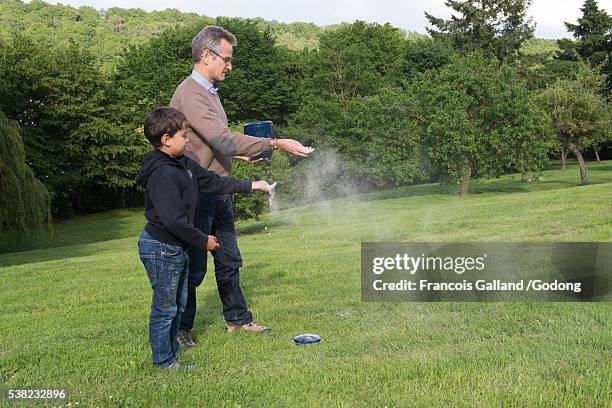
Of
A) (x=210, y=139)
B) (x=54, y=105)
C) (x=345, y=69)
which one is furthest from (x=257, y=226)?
(x=345, y=69)

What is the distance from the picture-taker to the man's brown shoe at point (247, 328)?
598cm

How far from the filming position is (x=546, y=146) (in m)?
34.2

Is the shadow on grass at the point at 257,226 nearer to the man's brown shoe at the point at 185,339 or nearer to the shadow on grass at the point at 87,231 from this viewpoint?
the shadow on grass at the point at 87,231

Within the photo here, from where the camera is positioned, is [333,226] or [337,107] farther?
[337,107]

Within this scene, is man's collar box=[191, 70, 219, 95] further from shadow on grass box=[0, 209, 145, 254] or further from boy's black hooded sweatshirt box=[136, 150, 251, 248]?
shadow on grass box=[0, 209, 145, 254]

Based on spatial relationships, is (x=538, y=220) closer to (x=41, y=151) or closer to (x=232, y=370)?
(x=232, y=370)

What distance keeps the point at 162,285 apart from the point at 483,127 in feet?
104

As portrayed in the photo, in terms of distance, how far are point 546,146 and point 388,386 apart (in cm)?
3297

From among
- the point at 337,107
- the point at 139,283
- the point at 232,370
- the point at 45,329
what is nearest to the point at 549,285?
the point at 232,370

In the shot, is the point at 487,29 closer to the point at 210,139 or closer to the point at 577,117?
the point at 577,117

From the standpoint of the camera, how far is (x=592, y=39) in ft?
214

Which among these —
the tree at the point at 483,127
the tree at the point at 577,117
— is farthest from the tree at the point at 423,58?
the tree at the point at 483,127

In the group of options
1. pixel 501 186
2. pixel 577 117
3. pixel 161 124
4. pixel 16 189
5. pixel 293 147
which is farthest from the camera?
pixel 501 186

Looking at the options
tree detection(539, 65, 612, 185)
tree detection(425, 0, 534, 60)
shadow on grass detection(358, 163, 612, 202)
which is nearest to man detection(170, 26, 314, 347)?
shadow on grass detection(358, 163, 612, 202)
